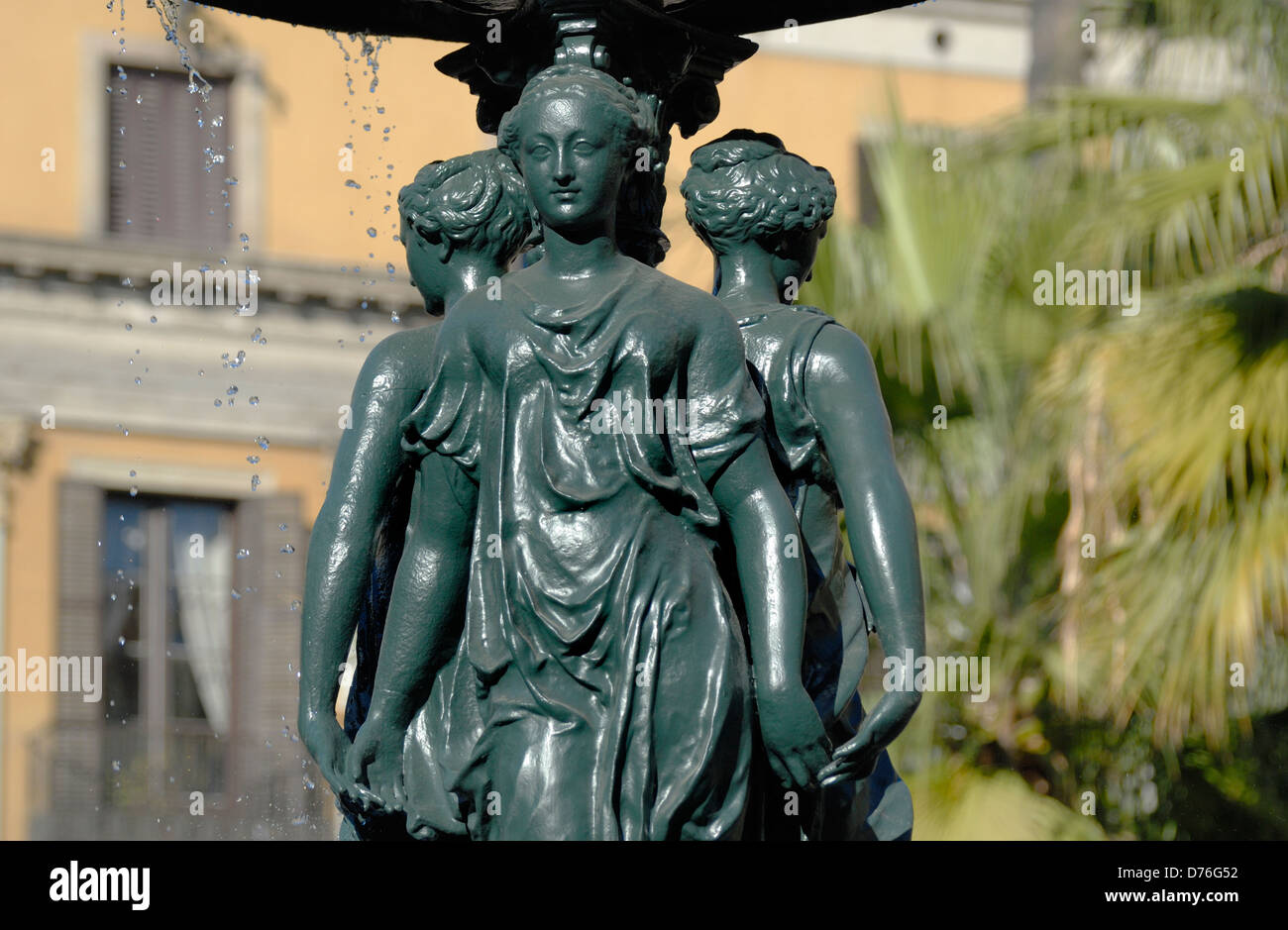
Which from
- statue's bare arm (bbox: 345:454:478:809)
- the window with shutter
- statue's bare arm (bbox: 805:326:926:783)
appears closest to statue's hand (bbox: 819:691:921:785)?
statue's bare arm (bbox: 805:326:926:783)

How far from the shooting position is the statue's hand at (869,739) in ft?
15.8

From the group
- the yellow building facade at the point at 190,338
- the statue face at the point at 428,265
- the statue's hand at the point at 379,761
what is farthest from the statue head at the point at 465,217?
the yellow building facade at the point at 190,338

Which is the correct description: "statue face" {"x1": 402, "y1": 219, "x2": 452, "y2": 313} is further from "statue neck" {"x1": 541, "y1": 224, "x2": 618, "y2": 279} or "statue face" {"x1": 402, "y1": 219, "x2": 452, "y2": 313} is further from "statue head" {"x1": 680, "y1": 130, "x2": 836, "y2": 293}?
"statue head" {"x1": 680, "y1": 130, "x2": 836, "y2": 293}

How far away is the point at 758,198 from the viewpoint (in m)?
5.34

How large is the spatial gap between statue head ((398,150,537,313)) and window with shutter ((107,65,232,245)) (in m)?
20.1

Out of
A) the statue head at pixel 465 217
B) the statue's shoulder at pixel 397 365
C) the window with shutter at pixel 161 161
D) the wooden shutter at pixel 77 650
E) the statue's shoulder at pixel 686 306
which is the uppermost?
the window with shutter at pixel 161 161

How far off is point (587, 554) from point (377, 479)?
1.50 feet

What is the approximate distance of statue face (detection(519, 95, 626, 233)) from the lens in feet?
16.1

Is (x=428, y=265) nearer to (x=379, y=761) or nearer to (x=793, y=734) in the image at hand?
(x=379, y=761)

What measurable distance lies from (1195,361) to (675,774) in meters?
8.01

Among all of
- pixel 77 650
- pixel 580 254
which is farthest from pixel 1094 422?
pixel 77 650

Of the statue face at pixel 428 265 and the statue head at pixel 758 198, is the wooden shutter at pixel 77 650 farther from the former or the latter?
the statue head at pixel 758 198

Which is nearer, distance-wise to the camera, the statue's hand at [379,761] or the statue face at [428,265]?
the statue's hand at [379,761]

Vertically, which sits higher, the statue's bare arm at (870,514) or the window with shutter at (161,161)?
the window with shutter at (161,161)
